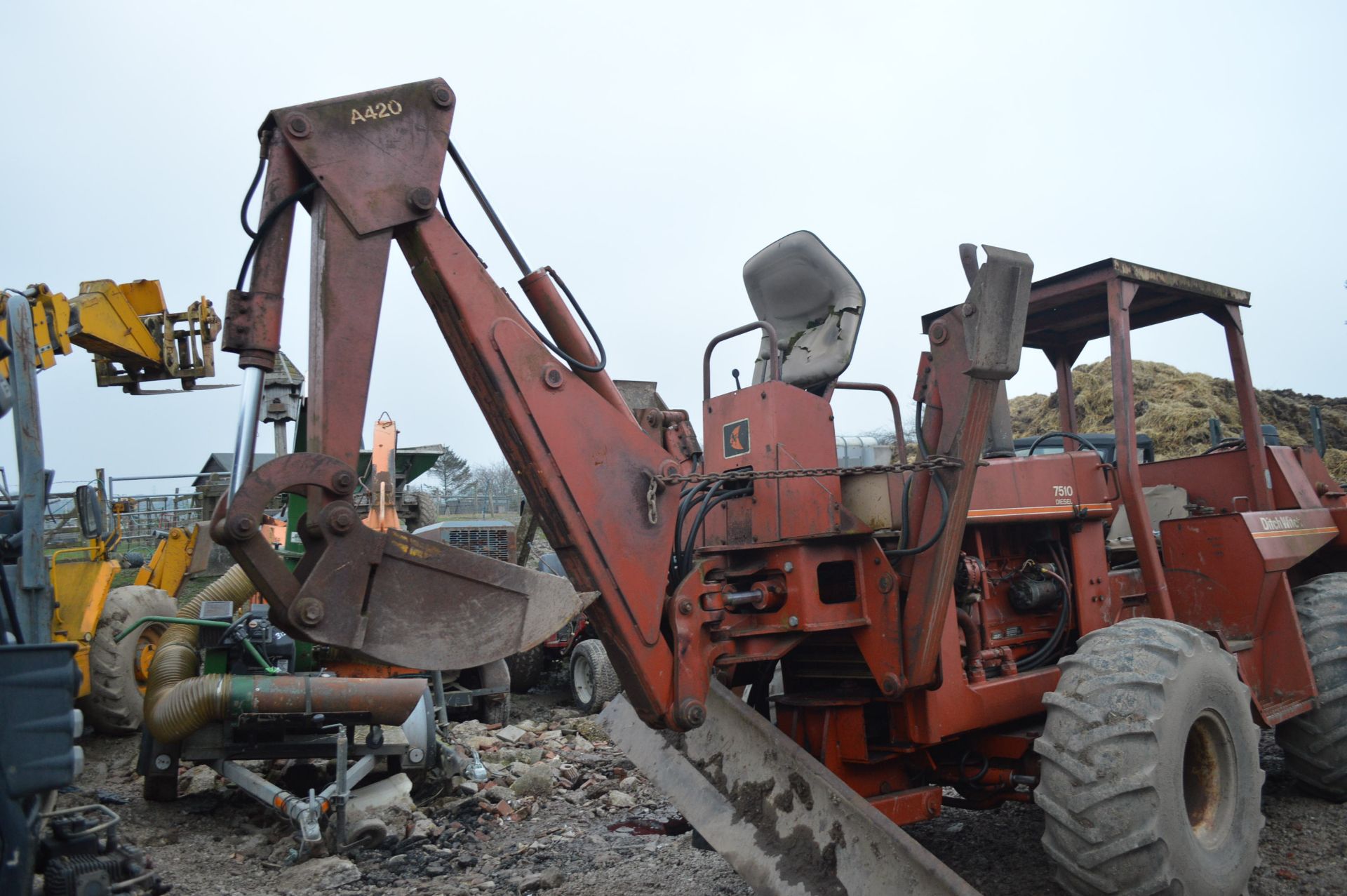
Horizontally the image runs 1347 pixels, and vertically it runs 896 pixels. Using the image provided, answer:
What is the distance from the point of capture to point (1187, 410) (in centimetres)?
1273

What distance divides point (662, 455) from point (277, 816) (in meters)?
4.00

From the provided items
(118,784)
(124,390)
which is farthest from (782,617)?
(124,390)

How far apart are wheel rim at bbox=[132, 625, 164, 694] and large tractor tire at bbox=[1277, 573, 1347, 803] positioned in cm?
815

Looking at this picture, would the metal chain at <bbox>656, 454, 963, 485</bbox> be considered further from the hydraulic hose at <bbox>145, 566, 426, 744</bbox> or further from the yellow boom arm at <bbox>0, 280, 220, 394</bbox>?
the yellow boom arm at <bbox>0, 280, 220, 394</bbox>

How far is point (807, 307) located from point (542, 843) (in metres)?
3.35

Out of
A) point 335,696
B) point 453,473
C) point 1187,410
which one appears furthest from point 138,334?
point 453,473

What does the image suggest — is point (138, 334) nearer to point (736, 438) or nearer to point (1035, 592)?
point (736, 438)

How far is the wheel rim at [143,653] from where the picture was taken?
7992mm

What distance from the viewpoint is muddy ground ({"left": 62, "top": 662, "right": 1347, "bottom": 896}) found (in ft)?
15.0

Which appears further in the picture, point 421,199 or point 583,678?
point 583,678

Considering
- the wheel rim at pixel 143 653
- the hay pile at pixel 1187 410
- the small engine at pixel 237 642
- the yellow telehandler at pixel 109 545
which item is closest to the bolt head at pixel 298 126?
the small engine at pixel 237 642

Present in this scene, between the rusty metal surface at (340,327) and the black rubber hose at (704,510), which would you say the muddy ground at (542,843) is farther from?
the rusty metal surface at (340,327)

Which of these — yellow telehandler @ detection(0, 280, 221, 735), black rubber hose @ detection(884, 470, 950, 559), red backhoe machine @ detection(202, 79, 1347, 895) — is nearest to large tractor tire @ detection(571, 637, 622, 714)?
yellow telehandler @ detection(0, 280, 221, 735)

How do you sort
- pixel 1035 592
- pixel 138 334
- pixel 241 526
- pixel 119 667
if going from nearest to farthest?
pixel 241 526 < pixel 1035 592 < pixel 119 667 < pixel 138 334
